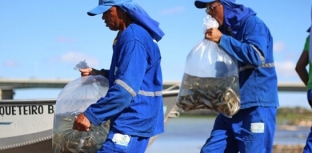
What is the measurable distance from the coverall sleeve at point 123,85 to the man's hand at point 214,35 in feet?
2.69

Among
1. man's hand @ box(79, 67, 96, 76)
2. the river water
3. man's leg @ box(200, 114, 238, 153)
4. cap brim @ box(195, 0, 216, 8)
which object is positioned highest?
cap brim @ box(195, 0, 216, 8)

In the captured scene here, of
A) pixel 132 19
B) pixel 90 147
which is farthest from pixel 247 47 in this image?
pixel 90 147

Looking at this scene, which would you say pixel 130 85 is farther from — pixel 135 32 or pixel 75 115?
pixel 75 115

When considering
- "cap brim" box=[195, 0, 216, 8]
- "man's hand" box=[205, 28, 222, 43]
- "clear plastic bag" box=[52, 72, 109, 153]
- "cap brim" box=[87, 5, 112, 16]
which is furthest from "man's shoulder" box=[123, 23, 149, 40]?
"cap brim" box=[195, 0, 216, 8]

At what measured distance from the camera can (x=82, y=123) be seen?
16.7ft

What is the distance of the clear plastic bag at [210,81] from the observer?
578 centimetres

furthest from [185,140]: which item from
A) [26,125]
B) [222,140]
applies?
[222,140]

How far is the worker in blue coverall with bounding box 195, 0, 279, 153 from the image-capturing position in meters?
5.88

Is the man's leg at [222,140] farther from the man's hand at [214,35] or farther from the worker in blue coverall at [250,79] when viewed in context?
the man's hand at [214,35]

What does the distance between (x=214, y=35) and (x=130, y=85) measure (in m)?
1.01

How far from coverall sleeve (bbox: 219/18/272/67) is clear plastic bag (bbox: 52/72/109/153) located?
901 millimetres

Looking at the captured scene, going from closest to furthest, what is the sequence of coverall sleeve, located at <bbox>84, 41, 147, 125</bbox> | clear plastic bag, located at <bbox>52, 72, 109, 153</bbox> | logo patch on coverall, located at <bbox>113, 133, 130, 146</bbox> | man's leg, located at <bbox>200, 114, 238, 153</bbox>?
coverall sleeve, located at <bbox>84, 41, 147, 125</bbox> → logo patch on coverall, located at <bbox>113, 133, 130, 146</bbox> → clear plastic bag, located at <bbox>52, 72, 109, 153</bbox> → man's leg, located at <bbox>200, 114, 238, 153</bbox>

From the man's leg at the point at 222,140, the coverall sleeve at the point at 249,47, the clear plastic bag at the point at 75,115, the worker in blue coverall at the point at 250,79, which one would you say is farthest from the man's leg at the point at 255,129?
the clear plastic bag at the point at 75,115

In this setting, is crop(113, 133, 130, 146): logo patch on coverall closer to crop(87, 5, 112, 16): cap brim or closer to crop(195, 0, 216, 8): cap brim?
crop(87, 5, 112, 16): cap brim
